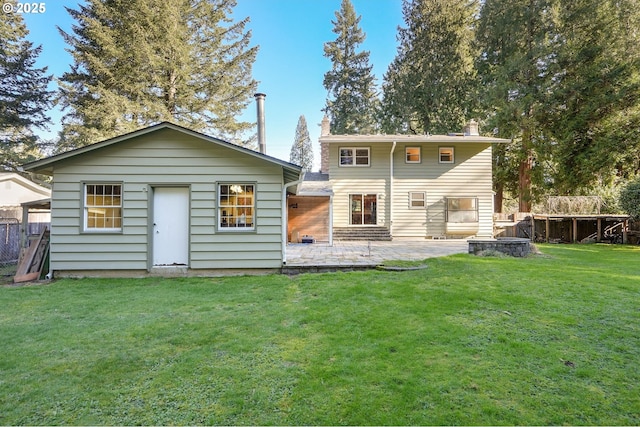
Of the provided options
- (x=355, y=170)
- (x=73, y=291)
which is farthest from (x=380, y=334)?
(x=355, y=170)

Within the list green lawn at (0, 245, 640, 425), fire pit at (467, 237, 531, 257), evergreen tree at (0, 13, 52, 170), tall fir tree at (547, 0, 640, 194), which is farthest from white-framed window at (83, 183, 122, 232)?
tall fir tree at (547, 0, 640, 194)

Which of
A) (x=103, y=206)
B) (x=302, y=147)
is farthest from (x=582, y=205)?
(x=302, y=147)

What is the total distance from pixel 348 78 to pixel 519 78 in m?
13.7

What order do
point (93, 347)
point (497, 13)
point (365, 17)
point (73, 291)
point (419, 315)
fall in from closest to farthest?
1. point (93, 347)
2. point (419, 315)
3. point (73, 291)
4. point (497, 13)
5. point (365, 17)

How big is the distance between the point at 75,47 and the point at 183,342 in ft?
63.5

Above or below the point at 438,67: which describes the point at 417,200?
below

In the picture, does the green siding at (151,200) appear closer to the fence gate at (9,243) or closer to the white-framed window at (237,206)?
the white-framed window at (237,206)

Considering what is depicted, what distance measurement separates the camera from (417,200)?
49.5 feet

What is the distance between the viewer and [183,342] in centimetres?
354

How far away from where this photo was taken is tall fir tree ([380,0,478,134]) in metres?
21.3

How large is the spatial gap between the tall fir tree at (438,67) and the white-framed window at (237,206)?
18.2m

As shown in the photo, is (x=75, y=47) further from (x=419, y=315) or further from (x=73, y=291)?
(x=419, y=315)

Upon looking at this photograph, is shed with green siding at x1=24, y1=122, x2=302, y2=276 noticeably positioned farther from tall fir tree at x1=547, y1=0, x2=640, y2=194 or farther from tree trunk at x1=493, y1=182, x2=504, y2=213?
tree trunk at x1=493, y1=182, x2=504, y2=213

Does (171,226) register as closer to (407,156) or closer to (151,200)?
(151,200)
